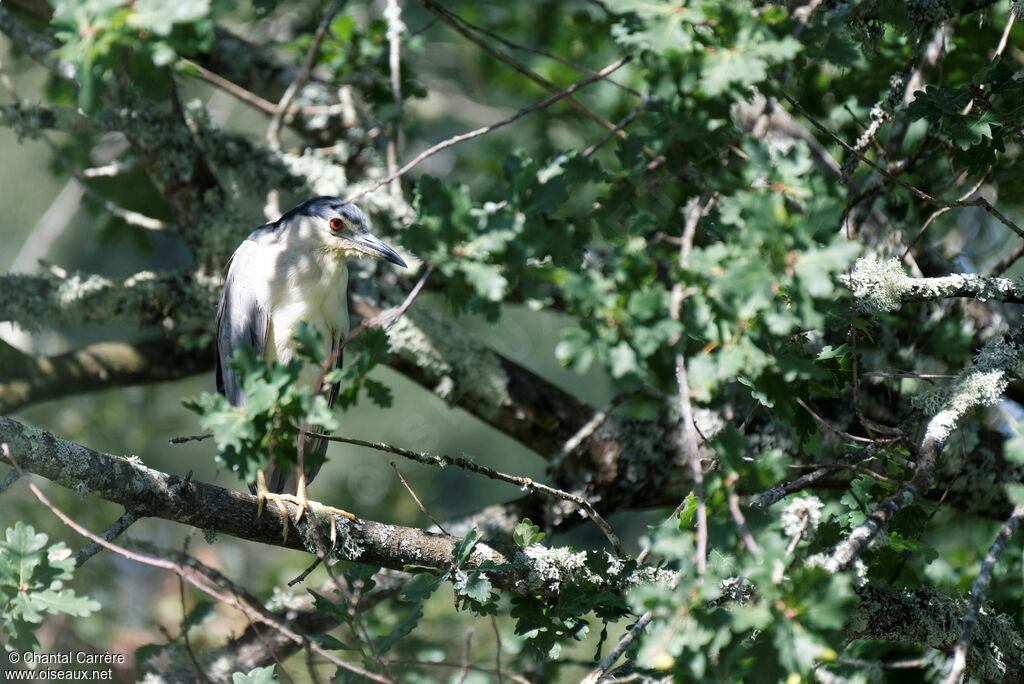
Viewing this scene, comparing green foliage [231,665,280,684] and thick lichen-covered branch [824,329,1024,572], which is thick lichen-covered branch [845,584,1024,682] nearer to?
thick lichen-covered branch [824,329,1024,572]

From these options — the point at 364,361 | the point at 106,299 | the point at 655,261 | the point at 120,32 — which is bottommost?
the point at 106,299

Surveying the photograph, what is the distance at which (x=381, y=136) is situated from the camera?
3.96 meters

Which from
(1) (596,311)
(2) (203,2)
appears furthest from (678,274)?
(2) (203,2)

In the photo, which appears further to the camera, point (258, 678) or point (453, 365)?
point (453, 365)

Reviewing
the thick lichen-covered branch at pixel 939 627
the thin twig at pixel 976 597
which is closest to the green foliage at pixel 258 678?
the thin twig at pixel 976 597

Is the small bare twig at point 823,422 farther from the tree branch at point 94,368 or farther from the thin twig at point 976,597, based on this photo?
the tree branch at point 94,368

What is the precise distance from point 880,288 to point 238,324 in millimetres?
2000

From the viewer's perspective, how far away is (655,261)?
159 cm

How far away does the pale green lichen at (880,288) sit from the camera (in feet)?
7.00

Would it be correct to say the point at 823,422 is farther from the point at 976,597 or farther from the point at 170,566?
the point at 170,566

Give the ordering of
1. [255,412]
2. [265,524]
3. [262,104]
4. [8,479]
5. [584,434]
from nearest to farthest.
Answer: [255,412] < [8,479] < [265,524] < [584,434] < [262,104]

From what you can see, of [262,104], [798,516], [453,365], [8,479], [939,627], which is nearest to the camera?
[798,516]

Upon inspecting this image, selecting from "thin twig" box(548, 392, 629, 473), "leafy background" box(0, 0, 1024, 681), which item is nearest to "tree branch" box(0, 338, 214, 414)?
"leafy background" box(0, 0, 1024, 681)

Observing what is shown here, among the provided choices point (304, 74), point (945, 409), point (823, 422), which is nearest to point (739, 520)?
point (823, 422)
